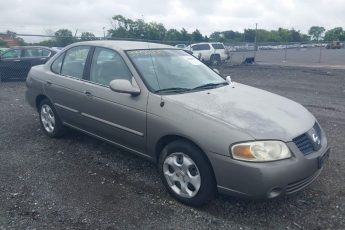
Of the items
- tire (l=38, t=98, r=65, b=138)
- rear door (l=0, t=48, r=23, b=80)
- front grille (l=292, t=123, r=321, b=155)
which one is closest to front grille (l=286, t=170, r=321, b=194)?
front grille (l=292, t=123, r=321, b=155)

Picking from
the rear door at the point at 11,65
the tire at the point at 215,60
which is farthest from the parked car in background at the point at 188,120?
the tire at the point at 215,60

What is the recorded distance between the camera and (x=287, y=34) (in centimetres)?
10231

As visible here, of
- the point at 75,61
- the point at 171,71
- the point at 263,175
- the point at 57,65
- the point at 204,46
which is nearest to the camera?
the point at 263,175

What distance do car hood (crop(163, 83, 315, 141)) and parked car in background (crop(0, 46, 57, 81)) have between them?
35.6ft

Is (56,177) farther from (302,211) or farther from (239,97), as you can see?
(302,211)

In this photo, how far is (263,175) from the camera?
292 centimetres

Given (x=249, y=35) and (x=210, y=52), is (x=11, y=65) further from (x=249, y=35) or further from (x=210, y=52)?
(x=249, y=35)

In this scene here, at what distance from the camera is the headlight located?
297 centimetres

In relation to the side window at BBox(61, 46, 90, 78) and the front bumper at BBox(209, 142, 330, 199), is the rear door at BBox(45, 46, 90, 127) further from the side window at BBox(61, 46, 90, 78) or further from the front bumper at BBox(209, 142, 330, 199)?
the front bumper at BBox(209, 142, 330, 199)

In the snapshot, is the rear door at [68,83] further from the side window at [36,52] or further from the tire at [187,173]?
the side window at [36,52]

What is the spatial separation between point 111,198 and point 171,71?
1.66m

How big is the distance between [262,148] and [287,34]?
353 feet

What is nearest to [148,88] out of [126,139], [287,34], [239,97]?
[126,139]

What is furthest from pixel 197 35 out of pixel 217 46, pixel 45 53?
pixel 45 53
